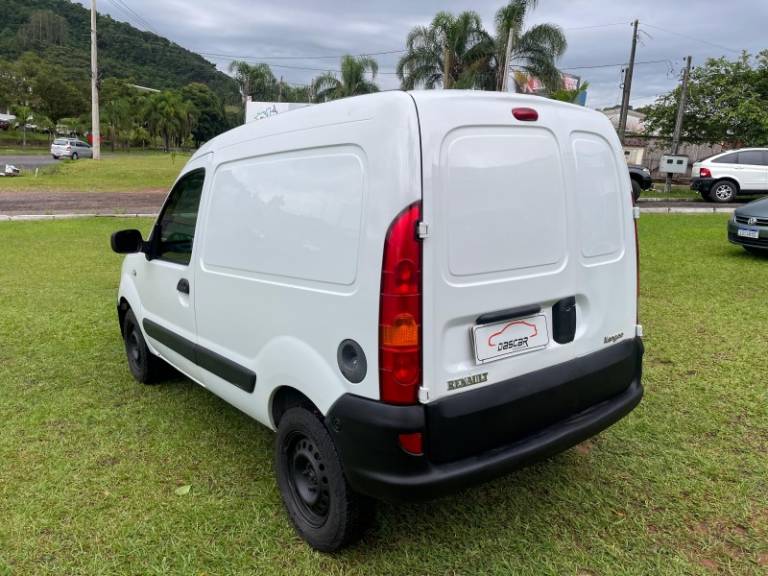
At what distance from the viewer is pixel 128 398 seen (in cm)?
A: 412

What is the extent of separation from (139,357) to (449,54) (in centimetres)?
2837

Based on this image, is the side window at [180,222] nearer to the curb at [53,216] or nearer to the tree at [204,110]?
the curb at [53,216]

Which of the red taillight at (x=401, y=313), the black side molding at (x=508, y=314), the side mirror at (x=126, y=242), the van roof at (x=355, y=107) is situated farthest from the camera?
the side mirror at (x=126, y=242)

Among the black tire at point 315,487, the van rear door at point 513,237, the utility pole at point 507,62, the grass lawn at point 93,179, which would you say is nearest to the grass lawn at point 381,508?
the black tire at point 315,487

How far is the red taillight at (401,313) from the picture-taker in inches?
80.0

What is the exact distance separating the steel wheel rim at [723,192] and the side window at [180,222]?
1819 centimetres

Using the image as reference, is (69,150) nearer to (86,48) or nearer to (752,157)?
(752,157)

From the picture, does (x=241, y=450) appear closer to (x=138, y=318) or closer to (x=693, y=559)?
(x=138, y=318)

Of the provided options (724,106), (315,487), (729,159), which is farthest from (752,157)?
(315,487)

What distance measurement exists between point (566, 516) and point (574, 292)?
1.08 meters

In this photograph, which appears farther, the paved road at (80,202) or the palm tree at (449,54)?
the palm tree at (449,54)

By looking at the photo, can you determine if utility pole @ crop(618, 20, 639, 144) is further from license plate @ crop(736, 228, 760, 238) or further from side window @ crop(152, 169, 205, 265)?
side window @ crop(152, 169, 205, 265)

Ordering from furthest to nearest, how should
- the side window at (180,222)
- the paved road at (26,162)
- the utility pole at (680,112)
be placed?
the paved road at (26,162)
the utility pole at (680,112)
the side window at (180,222)

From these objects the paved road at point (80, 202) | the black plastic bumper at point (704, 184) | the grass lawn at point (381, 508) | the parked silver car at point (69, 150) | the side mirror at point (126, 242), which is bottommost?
the grass lawn at point (381, 508)
